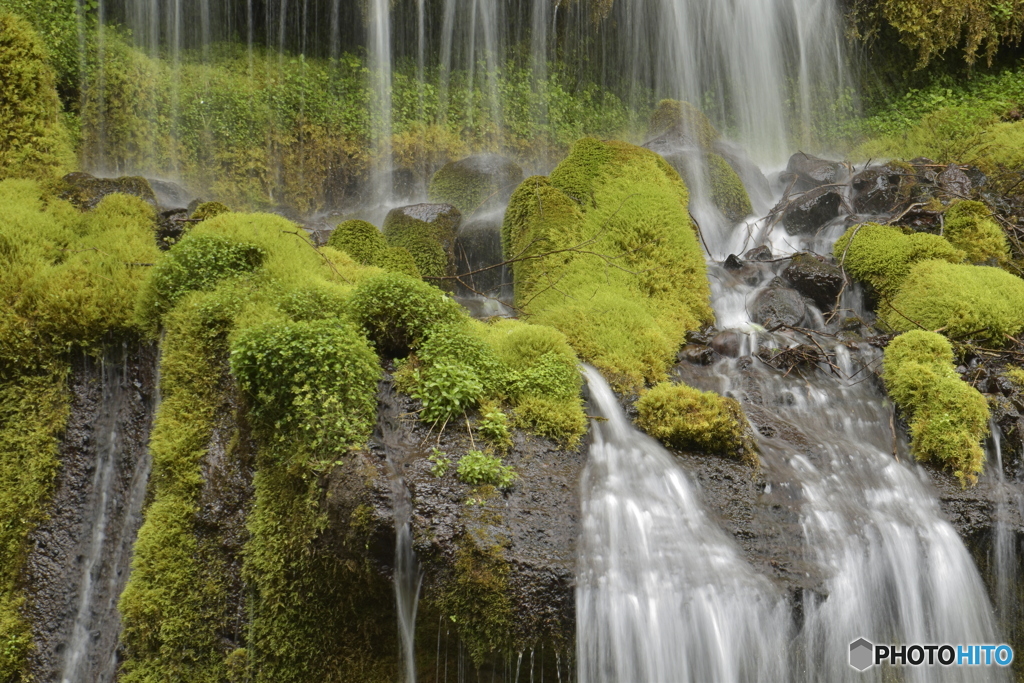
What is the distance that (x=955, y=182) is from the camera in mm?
11477

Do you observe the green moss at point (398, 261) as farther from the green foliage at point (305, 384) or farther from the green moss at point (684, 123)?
the green moss at point (684, 123)

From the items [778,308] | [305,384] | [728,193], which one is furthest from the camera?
[728,193]

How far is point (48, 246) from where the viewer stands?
657 cm

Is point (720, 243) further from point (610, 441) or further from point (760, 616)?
point (760, 616)

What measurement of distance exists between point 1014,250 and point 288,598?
10476 millimetres

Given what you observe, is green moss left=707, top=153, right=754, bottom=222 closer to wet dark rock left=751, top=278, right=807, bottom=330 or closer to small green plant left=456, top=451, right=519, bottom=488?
wet dark rock left=751, top=278, right=807, bottom=330

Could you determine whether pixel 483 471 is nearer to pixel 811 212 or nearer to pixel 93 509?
pixel 93 509

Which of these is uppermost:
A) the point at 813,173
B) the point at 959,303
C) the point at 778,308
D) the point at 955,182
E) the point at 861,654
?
the point at 813,173

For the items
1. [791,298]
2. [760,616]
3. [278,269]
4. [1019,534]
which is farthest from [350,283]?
[1019,534]

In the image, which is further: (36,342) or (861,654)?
(36,342)

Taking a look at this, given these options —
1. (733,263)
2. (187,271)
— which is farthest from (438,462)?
(733,263)

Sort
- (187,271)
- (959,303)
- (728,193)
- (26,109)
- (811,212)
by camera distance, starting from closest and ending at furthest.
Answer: (187,271), (959,303), (26,109), (811,212), (728,193)

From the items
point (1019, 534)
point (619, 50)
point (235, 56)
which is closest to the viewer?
point (1019, 534)

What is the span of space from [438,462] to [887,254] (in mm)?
7413
